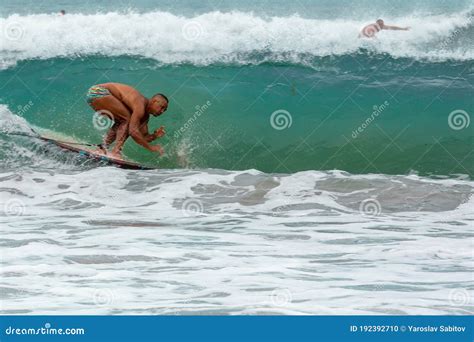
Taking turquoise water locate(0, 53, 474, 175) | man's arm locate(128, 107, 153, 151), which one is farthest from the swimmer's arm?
man's arm locate(128, 107, 153, 151)

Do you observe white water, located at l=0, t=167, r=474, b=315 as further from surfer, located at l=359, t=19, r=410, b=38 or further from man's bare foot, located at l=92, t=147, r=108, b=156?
surfer, located at l=359, t=19, r=410, b=38

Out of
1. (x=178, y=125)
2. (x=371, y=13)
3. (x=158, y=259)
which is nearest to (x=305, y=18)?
(x=371, y=13)

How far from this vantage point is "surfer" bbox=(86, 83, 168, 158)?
15.2 meters

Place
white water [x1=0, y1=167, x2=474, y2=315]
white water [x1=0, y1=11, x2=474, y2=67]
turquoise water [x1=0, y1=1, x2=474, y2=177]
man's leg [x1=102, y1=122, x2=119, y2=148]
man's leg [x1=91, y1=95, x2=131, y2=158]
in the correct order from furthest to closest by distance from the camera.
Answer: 1. white water [x1=0, y1=11, x2=474, y2=67]
2. turquoise water [x1=0, y1=1, x2=474, y2=177]
3. man's leg [x1=102, y1=122, x2=119, y2=148]
4. man's leg [x1=91, y1=95, x2=131, y2=158]
5. white water [x1=0, y1=167, x2=474, y2=315]

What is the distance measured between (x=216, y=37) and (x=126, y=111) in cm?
748

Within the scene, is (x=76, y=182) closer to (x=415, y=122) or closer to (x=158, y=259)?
(x=158, y=259)

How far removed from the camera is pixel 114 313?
8109mm

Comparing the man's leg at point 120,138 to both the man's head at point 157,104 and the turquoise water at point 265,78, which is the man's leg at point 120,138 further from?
the turquoise water at point 265,78

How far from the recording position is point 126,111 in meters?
15.4

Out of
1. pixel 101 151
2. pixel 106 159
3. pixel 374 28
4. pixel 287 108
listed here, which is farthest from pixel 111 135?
pixel 374 28

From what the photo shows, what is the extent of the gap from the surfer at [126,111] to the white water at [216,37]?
20.1ft

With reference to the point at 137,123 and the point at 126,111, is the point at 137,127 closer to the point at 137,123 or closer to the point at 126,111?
the point at 137,123

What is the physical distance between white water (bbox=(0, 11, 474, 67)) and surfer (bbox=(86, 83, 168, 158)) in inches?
241
